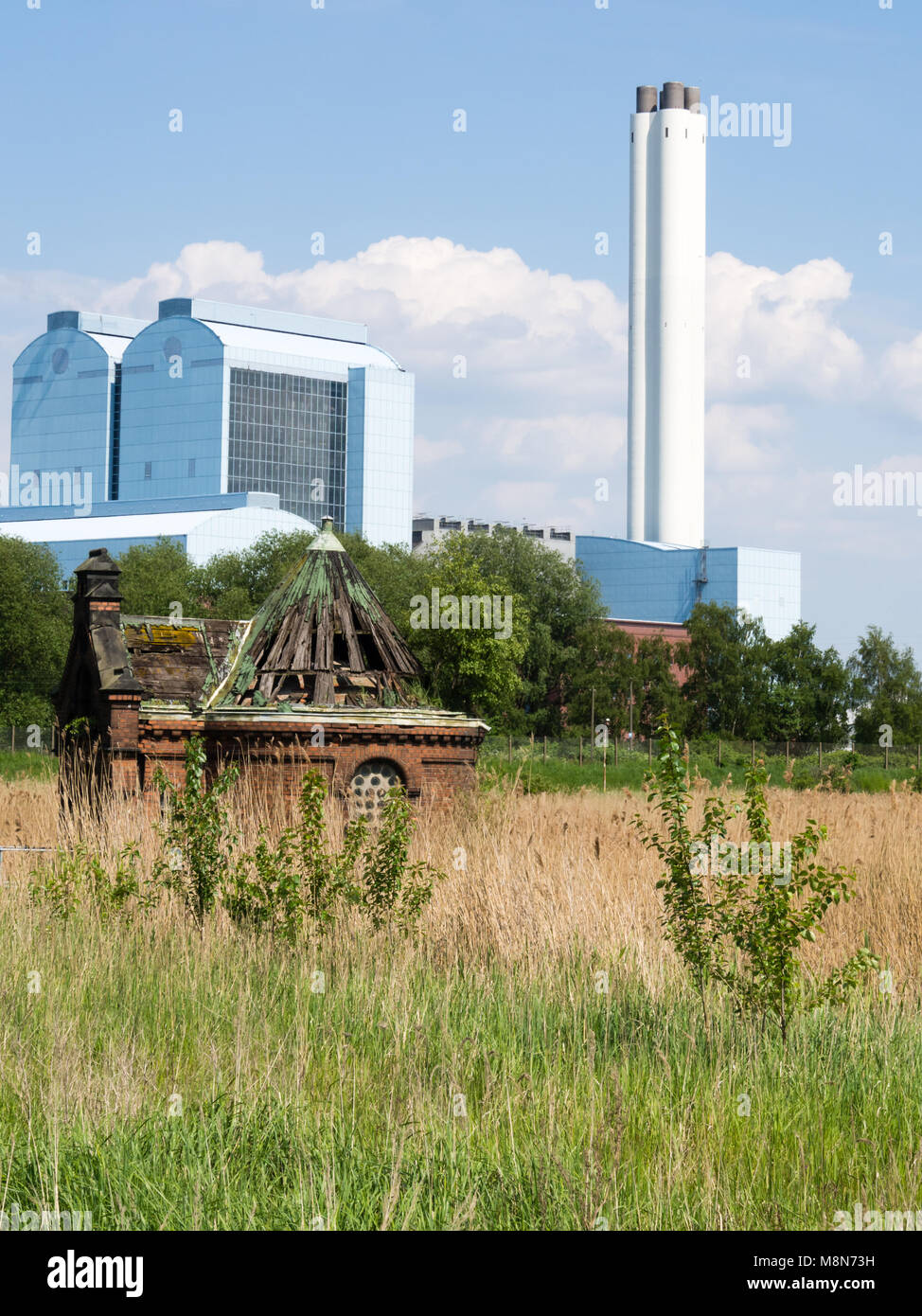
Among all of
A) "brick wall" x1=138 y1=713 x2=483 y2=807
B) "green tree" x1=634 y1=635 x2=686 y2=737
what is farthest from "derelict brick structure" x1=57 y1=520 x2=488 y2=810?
"green tree" x1=634 y1=635 x2=686 y2=737

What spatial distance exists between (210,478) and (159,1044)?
97.8m

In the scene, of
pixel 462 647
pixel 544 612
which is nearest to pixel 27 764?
pixel 462 647

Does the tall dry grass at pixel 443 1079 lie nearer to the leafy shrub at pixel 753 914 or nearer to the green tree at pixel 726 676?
the leafy shrub at pixel 753 914

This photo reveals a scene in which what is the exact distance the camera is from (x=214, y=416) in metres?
103

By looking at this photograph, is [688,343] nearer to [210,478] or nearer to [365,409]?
[365,409]

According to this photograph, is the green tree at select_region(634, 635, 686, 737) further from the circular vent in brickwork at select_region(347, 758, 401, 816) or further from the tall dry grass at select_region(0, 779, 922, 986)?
the tall dry grass at select_region(0, 779, 922, 986)

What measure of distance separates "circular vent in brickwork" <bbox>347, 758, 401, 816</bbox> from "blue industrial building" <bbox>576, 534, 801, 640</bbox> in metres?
70.0

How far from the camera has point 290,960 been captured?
422 inches

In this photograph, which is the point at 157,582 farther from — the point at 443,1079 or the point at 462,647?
the point at 443,1079

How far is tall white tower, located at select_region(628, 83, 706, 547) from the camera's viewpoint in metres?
91.2

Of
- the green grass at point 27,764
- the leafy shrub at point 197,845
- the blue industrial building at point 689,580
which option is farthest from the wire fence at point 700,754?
the blue industrial building at point 689,580

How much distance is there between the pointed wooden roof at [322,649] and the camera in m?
25.3

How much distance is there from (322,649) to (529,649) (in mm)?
46829

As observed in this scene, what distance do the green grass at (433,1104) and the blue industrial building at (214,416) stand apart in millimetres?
93960
